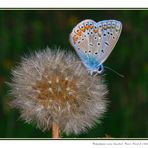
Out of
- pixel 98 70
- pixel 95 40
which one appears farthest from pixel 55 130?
pixel 95 40

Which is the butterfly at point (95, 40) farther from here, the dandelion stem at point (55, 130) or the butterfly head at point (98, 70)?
the dandelion stem at point (55, 130)

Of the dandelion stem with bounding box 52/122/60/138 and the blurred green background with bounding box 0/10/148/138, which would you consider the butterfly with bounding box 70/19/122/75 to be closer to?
the dandelion stem with bounding box 52/122/60/138

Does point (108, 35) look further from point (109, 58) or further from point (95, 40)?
point (109, 58)

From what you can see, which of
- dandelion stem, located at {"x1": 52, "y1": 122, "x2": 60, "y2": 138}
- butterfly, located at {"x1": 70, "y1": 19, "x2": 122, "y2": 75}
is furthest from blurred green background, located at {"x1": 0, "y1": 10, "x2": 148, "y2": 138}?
dandelion stem, located at {"x1": 52, "y1": 122, "x2": 60, "y2": 138}

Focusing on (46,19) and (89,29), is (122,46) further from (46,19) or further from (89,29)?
(89,29)

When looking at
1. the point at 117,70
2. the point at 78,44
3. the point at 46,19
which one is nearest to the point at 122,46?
the point at 117,70

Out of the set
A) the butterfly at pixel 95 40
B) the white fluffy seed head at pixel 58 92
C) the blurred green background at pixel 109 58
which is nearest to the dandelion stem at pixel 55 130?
the white fluffy seed head at pixel 58 92
